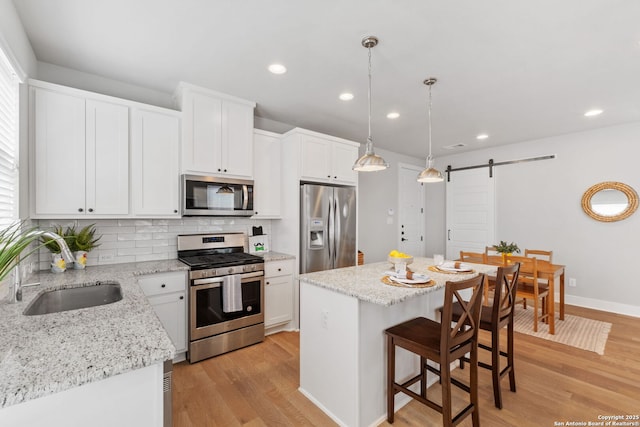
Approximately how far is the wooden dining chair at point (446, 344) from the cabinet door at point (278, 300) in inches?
65.9

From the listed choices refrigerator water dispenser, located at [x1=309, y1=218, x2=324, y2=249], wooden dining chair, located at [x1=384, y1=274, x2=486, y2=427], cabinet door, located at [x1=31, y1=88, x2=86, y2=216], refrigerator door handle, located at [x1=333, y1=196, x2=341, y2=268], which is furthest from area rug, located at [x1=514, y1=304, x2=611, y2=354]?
cabinet door, located at [x1=31, y1=88, x2=86, y2=216]

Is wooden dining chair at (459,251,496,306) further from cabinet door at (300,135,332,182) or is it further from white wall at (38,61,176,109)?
white wall at (38,61,176,109)

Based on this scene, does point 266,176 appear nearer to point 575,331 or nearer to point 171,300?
point 171,300

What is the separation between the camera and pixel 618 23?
1926 millimetres

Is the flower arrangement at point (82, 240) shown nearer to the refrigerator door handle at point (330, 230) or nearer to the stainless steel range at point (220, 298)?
the stainless steel range at point (220, 298)

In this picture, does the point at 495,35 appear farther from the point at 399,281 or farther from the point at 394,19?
the point at 399,281

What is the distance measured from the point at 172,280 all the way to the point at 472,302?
2408 mm

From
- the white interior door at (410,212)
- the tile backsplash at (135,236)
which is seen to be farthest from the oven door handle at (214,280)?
the white interior door at (410,212)

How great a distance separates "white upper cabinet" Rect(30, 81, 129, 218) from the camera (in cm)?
227

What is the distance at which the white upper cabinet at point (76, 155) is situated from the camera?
227 cm

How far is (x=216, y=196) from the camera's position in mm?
3068

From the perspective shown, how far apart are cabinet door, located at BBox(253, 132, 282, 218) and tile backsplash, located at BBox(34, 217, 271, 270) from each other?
569 millimetres

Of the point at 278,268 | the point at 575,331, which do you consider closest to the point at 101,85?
the point at 278,268

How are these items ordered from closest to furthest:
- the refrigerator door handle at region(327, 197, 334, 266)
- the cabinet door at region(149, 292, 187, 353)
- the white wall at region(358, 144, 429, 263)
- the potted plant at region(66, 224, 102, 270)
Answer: the potted plant at region(66, 224, 102, 270)
the cabinet door at region(149, 292, 187, 353)
the refrigerator door handle at region(327, 197, 334, 266)
the white wall at region(358, 144, 429, 263)
